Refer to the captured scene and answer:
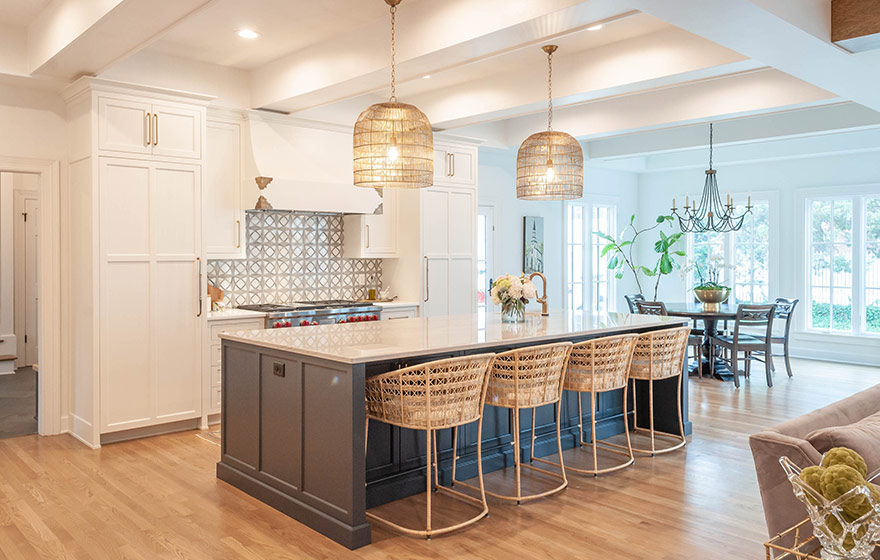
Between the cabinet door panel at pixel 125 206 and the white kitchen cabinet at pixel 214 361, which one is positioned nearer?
the cabinet door panel at pixel 125 206

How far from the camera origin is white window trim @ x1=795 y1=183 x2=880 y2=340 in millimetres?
8727

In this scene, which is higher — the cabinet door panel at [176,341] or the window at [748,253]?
the window at [748,253]

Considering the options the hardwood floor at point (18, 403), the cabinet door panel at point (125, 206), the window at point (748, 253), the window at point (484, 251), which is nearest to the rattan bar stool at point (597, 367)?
the cabinet door panel at point (125, 206)

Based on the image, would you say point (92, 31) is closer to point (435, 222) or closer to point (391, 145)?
point (391, 145)

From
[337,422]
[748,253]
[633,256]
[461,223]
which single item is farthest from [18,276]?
[748,253]

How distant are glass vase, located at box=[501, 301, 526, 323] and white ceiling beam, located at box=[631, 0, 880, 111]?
2094mm

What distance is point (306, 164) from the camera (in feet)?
20.6

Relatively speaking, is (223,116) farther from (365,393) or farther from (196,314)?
(365,393)

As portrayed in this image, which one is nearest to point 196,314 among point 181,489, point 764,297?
point 181,489

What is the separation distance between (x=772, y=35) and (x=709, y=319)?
4408 mm

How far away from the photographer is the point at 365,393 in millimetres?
3492

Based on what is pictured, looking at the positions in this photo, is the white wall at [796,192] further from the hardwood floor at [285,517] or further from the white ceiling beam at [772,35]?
the hardwood floor at [285,517]

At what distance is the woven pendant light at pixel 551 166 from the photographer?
186 inches

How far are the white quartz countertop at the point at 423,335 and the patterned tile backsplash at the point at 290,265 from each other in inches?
77.1
